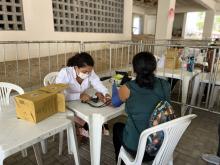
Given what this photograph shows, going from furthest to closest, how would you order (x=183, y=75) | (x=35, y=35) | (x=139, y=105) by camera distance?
(x=35, y=35), (x=183, y=75), (x=139, y=105)

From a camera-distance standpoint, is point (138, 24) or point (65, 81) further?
point (138, 24)

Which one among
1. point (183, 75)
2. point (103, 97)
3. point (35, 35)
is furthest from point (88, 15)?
point (103, 97)

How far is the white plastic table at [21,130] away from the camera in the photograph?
940mm

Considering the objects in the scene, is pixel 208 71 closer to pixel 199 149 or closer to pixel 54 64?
pixel 199 149

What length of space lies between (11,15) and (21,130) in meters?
3.63

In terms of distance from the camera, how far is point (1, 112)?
4.26 feet

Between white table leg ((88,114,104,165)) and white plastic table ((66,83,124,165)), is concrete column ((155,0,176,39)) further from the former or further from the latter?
white table leg ((88,114,104,165))

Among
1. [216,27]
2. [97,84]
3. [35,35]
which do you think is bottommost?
[97,84]

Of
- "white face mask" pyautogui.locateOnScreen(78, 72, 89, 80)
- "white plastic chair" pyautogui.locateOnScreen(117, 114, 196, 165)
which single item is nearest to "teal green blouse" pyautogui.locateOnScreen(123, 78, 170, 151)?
"white plastic chair" pyautogui.locateOnScreen(117, 114, 196, 165)

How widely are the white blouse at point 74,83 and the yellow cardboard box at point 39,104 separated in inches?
11.1

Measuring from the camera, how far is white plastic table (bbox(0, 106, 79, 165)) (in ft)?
3.08

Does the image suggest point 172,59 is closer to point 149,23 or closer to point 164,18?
point 164,18

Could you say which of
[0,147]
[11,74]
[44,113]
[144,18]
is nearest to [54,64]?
[11,74]

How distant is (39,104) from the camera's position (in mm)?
1157
